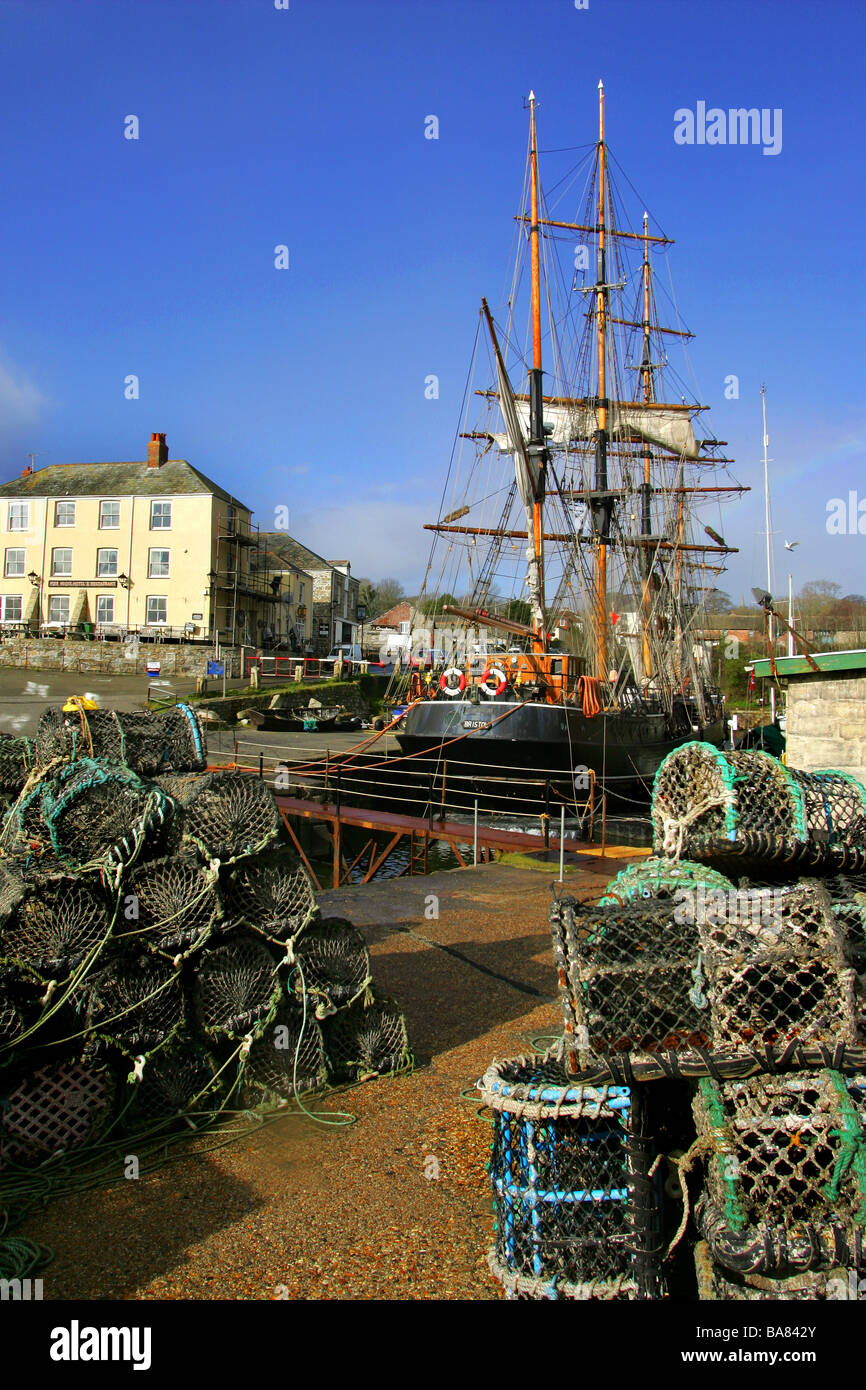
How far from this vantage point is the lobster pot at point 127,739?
21.2 feet

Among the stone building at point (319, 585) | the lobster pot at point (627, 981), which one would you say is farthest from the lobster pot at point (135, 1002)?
the stone building at point (319, 585)

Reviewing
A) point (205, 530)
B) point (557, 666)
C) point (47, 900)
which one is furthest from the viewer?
point (205, 530)

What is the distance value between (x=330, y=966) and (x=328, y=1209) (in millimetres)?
1548

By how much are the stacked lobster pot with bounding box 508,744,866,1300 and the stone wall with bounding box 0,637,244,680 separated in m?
34.8

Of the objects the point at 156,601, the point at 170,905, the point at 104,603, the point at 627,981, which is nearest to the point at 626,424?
the point at 156,601

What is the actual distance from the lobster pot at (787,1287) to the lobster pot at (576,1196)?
279 millimetres

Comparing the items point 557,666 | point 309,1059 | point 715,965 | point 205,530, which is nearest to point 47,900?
point 309,1059

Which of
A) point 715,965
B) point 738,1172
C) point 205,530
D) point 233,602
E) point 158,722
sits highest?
point 205,530

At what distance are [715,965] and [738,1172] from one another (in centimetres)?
70
